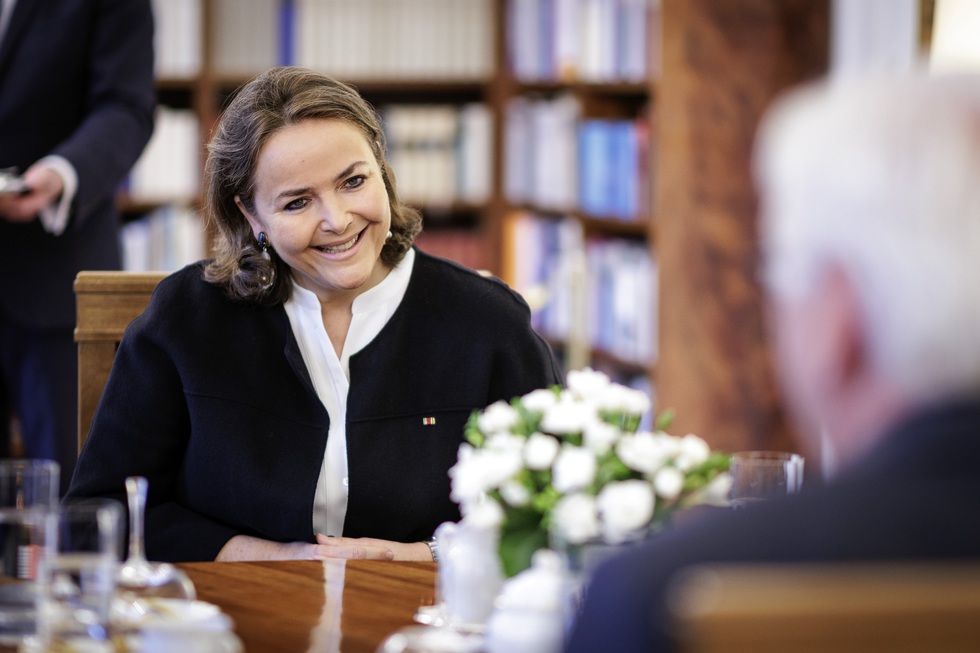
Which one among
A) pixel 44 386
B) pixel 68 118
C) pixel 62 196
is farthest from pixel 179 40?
pixel 44 386

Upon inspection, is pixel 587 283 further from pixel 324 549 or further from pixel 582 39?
pixel 324 549

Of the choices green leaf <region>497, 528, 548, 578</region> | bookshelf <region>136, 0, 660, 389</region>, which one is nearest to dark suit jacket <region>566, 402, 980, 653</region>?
green leaf <region>497, 528, 548, 578</region>

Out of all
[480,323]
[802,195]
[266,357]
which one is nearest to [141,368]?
[266,357]

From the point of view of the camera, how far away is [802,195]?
0.84m

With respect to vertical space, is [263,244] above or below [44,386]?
above

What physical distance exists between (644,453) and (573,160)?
337cm

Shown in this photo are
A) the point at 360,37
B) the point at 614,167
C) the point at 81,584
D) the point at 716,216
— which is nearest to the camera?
the point at 81,584

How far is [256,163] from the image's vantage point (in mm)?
2068

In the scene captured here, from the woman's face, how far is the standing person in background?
80cm

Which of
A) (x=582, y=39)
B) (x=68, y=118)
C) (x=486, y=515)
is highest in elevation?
(x=582, y=39)

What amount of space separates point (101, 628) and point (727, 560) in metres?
0.63

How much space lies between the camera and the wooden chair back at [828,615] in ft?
2.00

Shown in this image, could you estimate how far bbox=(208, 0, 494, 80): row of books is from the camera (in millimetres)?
4918

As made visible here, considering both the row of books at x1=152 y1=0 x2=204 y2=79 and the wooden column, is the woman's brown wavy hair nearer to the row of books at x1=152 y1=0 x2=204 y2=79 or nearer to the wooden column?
the wooden column
